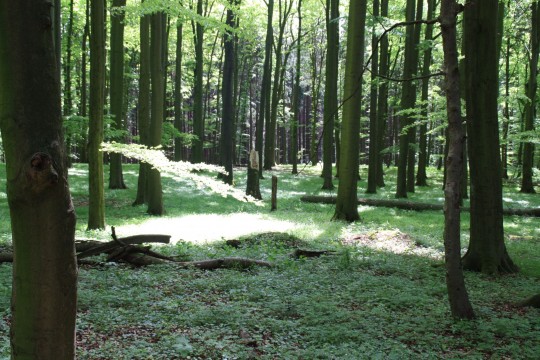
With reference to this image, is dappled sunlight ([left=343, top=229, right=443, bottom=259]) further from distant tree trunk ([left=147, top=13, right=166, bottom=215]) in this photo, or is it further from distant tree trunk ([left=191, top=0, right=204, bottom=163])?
distant tree trunk ([left=191, top=0, right=204, bottom=163])

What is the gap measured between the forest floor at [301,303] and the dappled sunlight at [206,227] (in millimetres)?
92


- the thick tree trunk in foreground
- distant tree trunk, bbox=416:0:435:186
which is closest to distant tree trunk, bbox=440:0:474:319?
the thick tree trunk in foreground

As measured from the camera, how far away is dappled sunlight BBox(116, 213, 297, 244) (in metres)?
10.8

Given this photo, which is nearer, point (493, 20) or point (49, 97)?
point (49, 97)

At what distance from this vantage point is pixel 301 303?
18.9 ft

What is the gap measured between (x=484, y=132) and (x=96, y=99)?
823 cm

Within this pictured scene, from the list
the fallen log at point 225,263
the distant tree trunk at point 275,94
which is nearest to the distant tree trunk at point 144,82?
the fallen log at point 225,263

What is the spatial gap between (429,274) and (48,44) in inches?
283

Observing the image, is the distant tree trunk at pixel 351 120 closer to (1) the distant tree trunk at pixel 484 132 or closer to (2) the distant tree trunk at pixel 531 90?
(1) the distant tree trunk at pixel 484 132

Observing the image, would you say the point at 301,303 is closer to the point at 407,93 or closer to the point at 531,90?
the point at 407,93

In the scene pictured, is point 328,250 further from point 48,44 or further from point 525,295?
point 48,44

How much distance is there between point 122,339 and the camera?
4336mm

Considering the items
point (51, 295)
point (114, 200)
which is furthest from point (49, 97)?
point (114, 200)

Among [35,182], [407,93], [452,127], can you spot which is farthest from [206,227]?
[407,93]
